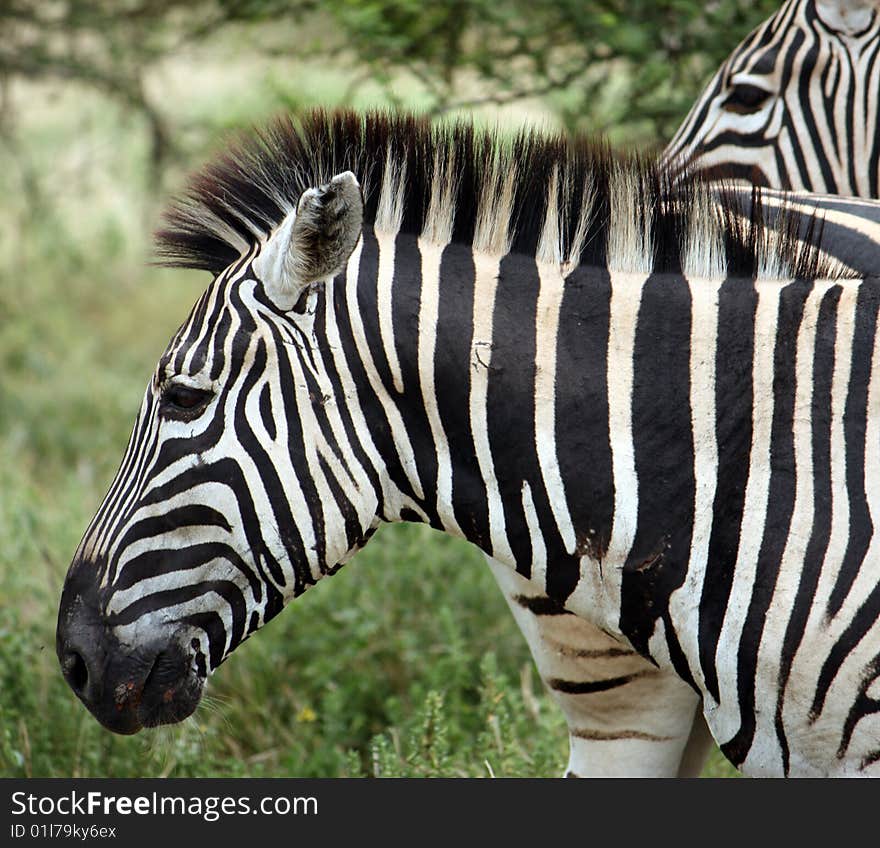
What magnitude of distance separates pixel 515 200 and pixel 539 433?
1.84 ft

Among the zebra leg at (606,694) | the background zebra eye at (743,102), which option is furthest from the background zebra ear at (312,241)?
the background zebra eye at (743,102)

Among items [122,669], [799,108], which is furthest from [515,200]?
[799,108]

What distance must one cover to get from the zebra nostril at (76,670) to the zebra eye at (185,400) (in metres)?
0.64

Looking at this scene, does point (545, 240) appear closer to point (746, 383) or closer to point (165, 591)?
point (746, 383)

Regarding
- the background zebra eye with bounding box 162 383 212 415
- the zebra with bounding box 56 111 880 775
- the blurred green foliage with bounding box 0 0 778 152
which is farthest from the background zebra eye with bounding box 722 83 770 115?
the background zebra eye with bounding box 162 383 212 415

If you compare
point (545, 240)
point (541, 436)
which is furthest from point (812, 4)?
point (541, 436)

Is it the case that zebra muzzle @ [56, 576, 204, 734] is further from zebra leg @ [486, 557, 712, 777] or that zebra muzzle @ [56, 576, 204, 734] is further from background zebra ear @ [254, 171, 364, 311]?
zebra leg @ [486, 557, 712, 777]

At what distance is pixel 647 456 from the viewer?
2.59m

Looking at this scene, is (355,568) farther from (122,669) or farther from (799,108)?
(122,669)

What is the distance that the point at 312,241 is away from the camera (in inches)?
100

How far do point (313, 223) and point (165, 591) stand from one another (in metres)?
0.92

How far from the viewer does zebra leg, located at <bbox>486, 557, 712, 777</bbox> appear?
3.42m

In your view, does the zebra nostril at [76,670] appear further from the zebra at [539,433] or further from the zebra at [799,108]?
the zebra at [799,108]

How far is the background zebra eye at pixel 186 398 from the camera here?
265cm
